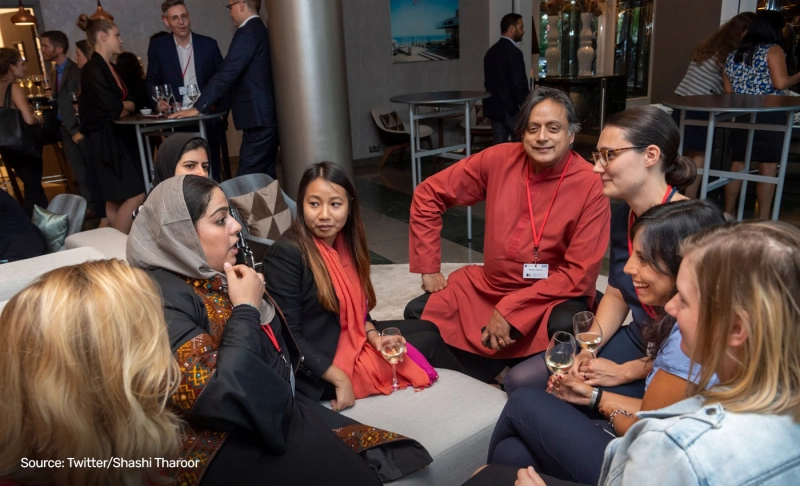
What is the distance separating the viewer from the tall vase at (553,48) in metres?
10.6

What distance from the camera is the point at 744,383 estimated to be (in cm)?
99

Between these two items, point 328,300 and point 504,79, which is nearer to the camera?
point 328,300

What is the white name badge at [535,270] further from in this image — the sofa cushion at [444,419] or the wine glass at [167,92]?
the wine glass at [167,92]

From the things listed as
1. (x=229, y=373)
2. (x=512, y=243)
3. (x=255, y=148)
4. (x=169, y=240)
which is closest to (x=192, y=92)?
(x=255, y=148)

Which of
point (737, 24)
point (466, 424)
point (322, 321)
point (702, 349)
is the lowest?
point (466, 424)

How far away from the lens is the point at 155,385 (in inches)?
48.9

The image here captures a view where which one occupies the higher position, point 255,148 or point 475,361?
point 255,148

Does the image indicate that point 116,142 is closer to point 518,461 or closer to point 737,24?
point 518,461

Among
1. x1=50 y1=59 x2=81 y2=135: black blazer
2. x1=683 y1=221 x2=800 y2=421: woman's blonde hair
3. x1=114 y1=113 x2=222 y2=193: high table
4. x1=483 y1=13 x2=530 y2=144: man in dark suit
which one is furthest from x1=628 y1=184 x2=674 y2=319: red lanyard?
x1=50 y1=59 x2=81 y2=135: black blazer

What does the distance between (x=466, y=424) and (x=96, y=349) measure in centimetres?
122

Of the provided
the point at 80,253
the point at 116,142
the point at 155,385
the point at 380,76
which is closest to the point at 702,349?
the point at 155,385

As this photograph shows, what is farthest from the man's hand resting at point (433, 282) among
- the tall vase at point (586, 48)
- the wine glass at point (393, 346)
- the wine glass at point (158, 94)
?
the tall vase at point (586, 48)

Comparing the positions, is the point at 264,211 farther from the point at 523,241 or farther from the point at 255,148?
the point at 255,148

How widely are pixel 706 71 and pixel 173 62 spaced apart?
4.66m
